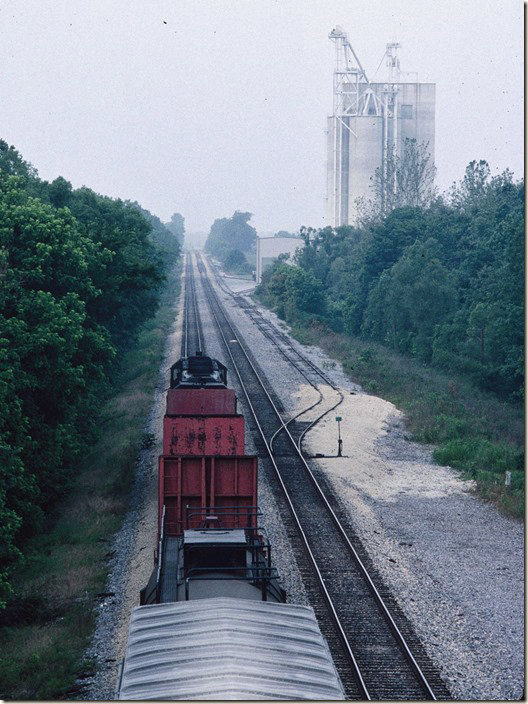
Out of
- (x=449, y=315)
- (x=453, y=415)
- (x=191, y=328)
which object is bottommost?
(x=453, y=415)

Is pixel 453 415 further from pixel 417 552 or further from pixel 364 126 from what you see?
pixel 364 126

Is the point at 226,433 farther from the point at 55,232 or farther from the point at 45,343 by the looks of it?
the point at 55,232

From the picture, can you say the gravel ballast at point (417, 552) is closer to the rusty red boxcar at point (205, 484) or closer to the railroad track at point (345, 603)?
the railroad track at point (345, 603)

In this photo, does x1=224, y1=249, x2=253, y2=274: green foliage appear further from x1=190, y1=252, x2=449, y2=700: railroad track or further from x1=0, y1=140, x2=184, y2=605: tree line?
x1=190, y1=252, x2=449, y2=700: railroad track

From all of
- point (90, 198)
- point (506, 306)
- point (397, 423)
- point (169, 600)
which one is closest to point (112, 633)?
point (169, 600)

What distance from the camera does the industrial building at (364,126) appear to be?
4813 inches

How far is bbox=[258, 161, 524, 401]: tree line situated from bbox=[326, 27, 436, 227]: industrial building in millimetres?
38807

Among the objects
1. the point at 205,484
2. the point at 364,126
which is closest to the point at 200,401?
the point at 205,484

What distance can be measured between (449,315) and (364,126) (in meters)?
77.4

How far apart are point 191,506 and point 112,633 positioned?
2740 mm

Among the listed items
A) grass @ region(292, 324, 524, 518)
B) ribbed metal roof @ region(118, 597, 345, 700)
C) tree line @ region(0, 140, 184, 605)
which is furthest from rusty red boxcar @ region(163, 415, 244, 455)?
grass @ region(292, 324, 524, 518)

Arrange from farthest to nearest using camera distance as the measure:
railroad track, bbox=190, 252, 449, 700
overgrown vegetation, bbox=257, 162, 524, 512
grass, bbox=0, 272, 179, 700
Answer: overgrown vegetation, bbox=257, 162, 524, 512 → grass, bbox=0, 272, 179, 700 → railroad track, bbox=190, 252, 449, 700

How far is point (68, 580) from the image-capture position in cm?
1773

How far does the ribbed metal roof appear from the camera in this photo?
25.8 ft
